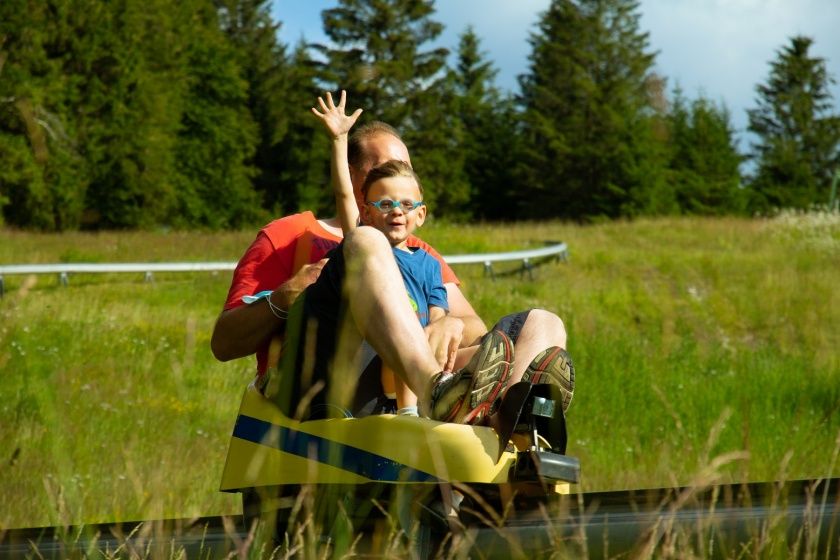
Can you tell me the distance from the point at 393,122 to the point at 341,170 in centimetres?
5329

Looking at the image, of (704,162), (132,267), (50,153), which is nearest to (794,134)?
(704,162)

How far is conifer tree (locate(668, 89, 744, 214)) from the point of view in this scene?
60.0m

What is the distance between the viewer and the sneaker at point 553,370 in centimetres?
342

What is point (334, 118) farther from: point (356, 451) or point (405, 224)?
point (356, 451)

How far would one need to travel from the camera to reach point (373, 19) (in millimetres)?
57500

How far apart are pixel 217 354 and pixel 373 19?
180 feet

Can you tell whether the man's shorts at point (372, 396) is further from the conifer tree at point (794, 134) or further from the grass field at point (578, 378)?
the conifer tree at point (794, 134)

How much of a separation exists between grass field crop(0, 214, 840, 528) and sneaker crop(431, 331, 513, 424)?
Answer: 427mm

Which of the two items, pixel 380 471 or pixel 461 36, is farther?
pixel 461 36

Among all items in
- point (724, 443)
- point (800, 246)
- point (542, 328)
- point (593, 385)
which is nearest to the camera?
point (542, 328)

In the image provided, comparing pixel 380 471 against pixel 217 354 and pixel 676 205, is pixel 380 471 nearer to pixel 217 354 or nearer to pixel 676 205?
pixel 217 354

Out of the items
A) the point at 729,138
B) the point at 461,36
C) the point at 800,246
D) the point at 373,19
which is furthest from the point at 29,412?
the point at 461,36

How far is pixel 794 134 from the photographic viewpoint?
66.1m

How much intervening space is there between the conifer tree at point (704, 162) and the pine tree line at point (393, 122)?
0.10 meters
